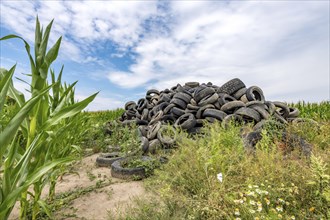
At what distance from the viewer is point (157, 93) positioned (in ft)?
39.7

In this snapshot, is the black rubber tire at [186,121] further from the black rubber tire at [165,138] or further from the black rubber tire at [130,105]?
the black rubber tire at [130,105]

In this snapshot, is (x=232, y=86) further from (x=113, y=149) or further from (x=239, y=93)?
(x=113, y=149)

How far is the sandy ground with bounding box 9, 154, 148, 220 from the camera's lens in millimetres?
3336

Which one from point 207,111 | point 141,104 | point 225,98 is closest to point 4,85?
point 207,111

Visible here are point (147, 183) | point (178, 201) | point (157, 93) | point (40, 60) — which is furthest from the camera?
point (157, 93)

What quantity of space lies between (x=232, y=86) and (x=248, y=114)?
1906 millimetres

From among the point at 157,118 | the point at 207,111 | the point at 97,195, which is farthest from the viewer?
the point at 157,118

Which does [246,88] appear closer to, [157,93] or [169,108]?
[169,108]

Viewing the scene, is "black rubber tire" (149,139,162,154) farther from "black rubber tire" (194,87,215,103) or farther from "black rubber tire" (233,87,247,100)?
"black rubber tire" (233,87,247,100)

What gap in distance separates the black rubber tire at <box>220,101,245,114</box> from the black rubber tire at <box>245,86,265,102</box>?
2.05 feet

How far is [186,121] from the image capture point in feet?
24.9

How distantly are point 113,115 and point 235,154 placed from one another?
13.3 meters

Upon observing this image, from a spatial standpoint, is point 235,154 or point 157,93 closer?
point 235,154

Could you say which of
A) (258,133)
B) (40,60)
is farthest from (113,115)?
(40,60)
